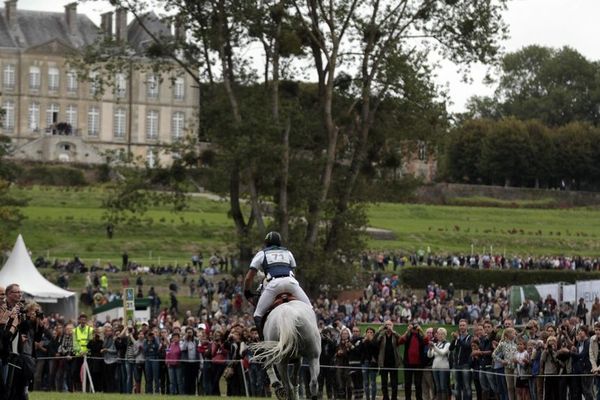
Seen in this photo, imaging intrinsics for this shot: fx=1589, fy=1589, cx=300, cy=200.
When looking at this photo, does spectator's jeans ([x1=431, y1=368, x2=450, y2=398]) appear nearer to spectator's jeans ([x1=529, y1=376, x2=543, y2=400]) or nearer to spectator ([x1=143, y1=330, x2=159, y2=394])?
spectator's jeans ([x1=529, y1=376, x2=543, y2=400])

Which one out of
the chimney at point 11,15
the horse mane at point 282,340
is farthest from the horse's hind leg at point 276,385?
the chimney at point 11,15

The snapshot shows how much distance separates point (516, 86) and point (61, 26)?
6617 centimetres

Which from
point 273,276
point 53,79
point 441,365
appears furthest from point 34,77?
point 273,276

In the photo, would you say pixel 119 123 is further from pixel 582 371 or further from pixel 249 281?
pixel 249 281

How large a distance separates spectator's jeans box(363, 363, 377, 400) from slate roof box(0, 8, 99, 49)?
11796 centimetres

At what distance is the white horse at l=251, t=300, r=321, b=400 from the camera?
2086cm

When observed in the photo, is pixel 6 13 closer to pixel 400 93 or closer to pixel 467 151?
pixel 467 151

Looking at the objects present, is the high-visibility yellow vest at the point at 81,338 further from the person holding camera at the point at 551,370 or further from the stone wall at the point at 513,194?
the stone wall at the point at 513,194

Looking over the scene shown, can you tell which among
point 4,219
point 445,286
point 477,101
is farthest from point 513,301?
point 477,101

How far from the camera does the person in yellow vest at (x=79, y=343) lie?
117 ft

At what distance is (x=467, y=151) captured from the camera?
154m

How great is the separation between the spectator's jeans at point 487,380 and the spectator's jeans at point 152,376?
8.03 meters

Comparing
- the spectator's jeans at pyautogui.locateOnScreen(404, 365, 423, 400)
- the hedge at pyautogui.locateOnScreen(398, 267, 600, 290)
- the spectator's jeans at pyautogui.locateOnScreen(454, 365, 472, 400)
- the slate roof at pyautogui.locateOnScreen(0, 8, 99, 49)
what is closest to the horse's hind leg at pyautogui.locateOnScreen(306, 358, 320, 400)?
the spectator's jeans at pyautogui.locateOnScreen(454, 365, 472, 400)

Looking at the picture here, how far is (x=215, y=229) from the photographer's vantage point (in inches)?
3925
